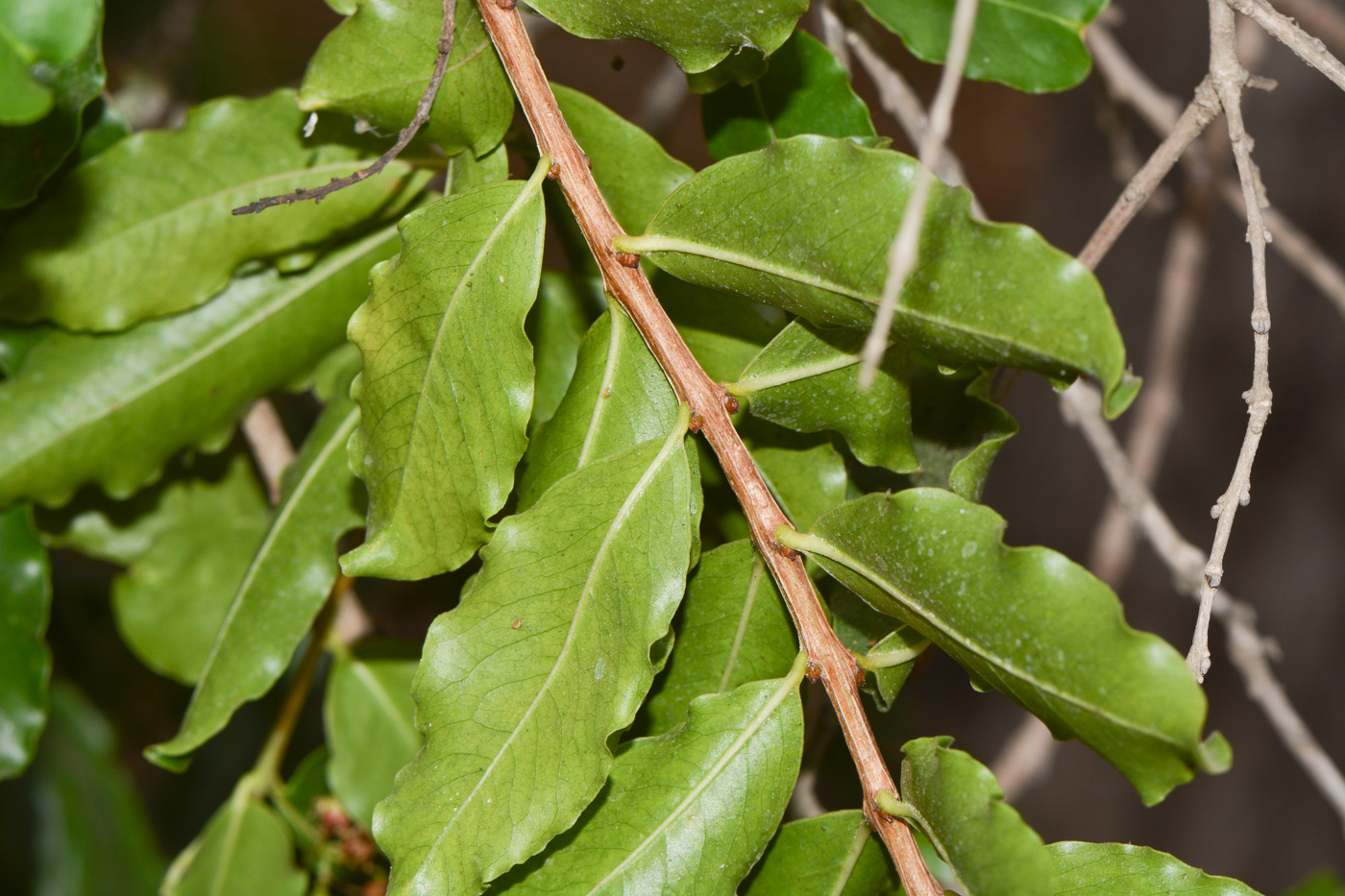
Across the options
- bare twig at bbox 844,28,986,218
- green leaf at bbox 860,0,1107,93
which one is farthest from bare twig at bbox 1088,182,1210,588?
green leaf at bbox 860,0,1107,93

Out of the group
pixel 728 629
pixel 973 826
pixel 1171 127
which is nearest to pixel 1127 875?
pixel 973 826

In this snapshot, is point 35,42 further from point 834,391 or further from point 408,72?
point 834,391

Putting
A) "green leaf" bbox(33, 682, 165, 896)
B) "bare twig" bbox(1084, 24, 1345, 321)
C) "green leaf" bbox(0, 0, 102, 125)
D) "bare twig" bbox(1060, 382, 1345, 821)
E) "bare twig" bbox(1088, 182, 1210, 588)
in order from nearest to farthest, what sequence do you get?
"green leaf" bbox(0, 0, 102, 125), "bare twig" bbox(1060, 382, 1345, 821), "bare twig" bbox(1084, 24, 1345, 321), "green leaf" bbox(33, 682, 165, 896), "bare twig" bbox(1088, 182, 1210, 588)

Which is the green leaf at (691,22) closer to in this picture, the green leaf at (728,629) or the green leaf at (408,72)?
the green leaf at (408,72)

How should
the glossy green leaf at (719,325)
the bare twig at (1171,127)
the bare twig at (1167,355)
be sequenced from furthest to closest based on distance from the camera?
1. the bare twig at (1167,355)
2. the bare twig at (1171,127)
3. the glossy green leaf at (719,325)

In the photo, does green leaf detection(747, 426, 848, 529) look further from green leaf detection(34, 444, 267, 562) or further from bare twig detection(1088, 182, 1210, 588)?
bare twig detection(1088, 182, 1210, 588)

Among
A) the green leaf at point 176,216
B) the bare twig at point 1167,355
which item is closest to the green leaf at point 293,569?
the green leaf at point 176,216
